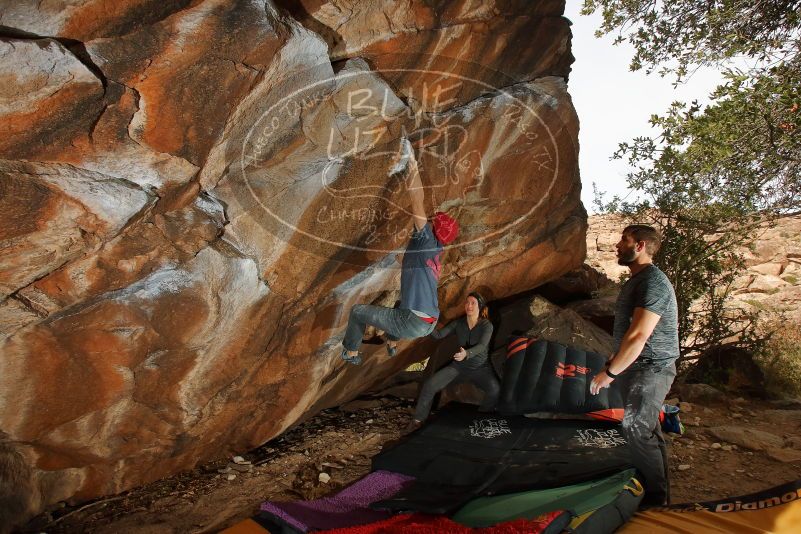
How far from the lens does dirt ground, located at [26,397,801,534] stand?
12.5 ft

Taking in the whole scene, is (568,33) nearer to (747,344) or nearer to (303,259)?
(303,259)

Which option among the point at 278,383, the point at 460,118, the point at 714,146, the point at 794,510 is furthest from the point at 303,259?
the point at 714,146

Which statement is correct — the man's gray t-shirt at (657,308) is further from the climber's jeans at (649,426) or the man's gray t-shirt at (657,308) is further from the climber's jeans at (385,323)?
the climber's jeans at (385,323)

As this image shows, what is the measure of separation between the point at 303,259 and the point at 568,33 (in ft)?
12.5

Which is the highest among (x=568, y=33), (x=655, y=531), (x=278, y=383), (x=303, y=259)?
(x=568, y=33)

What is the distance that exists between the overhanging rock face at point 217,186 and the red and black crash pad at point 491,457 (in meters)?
1.42

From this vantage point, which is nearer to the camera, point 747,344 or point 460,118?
point 460,118

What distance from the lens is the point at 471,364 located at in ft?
16.7

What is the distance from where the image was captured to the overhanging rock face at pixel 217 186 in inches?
105

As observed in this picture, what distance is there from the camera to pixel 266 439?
502cm

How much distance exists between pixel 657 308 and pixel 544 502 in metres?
1.58

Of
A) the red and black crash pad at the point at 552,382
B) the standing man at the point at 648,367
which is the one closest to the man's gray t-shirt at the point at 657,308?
the standing man at the point at 648,367

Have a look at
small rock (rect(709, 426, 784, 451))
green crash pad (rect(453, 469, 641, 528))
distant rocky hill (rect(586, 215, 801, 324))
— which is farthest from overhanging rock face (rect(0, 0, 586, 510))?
distant rocky hill (rect(586, 215, 801, 324))

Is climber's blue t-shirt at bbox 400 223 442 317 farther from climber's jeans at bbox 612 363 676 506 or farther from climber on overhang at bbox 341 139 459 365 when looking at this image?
climber's jeans at bbox 612 363 676 506
